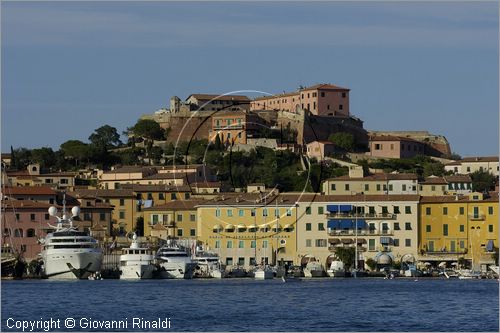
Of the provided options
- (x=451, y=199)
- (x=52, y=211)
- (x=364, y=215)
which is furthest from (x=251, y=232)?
(x=52, y=211)

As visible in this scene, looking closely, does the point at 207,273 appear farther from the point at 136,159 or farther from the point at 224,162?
the point at 136,159

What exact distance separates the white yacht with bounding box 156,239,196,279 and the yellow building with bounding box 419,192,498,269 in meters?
12.6

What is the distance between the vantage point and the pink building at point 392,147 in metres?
131

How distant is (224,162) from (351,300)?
198 feet

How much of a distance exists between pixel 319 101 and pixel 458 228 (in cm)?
4652

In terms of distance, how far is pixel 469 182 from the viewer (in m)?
110

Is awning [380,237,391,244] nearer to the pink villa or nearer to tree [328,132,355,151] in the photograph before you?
tree [328,132,355,151]

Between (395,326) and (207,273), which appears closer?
(395,326)

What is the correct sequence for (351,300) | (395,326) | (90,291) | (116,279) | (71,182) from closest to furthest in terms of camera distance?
(395,326)
(351,300)
(90,291)
(116,279)
(71,182)

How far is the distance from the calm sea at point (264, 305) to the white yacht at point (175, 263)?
5.91 m

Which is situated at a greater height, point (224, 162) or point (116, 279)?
point (224, 162)

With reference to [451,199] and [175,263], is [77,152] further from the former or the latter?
[175,263]

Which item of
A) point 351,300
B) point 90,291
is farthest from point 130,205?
point 351,300


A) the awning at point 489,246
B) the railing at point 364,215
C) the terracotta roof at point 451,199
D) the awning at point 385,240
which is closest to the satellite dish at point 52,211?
the railing at point 364,215
